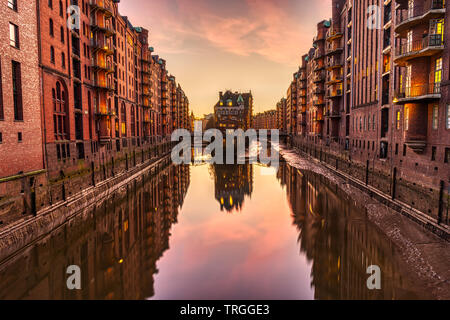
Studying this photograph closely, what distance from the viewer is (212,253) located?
13422 millimetres

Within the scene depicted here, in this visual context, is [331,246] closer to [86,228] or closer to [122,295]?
[122,295]

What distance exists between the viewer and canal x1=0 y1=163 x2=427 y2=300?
10258 millimetres

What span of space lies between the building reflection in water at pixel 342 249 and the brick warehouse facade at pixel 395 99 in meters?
3.23

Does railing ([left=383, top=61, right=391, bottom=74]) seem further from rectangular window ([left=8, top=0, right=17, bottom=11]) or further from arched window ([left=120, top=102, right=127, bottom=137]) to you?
arched window ([left=120, top=102, right=127, bottom=137])

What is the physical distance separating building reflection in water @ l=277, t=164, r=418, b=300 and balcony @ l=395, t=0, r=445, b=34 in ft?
45.1

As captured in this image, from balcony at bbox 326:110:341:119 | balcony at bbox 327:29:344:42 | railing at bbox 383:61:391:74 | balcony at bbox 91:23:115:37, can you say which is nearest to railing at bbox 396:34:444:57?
railing at bbox 383:61:391:74

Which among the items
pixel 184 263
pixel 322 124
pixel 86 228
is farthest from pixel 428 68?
pixel 322 124

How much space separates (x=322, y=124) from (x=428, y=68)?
39784 millimetres

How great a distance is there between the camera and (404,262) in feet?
38.1

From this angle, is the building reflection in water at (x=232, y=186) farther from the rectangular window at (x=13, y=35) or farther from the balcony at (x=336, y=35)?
the balcony at (x=336, y=35)

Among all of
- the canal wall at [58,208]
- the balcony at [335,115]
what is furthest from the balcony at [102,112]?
the balcony at [335,115]

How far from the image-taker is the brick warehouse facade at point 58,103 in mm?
18109

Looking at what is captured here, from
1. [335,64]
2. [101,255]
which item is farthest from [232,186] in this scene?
[335,64]

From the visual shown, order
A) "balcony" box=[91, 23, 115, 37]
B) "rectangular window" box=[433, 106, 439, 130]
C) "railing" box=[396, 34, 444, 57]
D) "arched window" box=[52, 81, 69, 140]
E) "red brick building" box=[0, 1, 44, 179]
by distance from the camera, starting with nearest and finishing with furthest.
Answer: "red brick building" box=[0, 1, 44, 179]
"railing" box=[396, 34, 444, 57]
"rectangular window" box=[433, 106, 439, 130]
"arched window" box=[52, 81, 69, 140]
"balcony" box=[91, 23, 115, 37]
